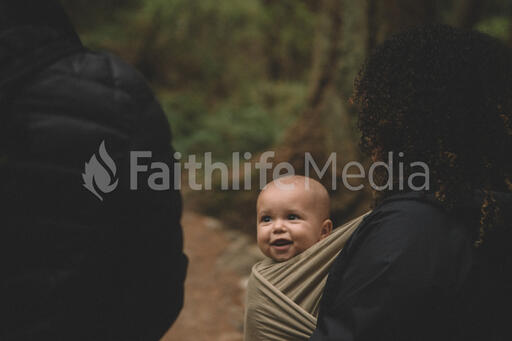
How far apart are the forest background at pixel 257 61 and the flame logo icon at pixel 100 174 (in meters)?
0.87

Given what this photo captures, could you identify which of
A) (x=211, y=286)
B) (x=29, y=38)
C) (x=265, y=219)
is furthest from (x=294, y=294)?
(x=211, y=286)

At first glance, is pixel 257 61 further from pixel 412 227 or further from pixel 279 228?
pixel 412 227

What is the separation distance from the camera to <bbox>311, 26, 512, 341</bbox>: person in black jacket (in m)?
1.03

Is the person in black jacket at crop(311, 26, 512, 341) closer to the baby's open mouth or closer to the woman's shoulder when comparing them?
the woman's shoulder

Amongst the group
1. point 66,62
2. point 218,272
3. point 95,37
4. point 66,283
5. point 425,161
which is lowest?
point 218,272

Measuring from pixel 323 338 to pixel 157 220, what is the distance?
52cm

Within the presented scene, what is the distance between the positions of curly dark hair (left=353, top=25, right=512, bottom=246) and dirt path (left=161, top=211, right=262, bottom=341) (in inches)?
116

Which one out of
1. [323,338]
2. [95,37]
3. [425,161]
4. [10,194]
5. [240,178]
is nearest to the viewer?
[10,194]

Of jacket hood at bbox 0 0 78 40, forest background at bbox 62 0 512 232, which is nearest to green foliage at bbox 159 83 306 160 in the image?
forest background at bbox 62 0 512 232

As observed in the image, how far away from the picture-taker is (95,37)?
8492 mm

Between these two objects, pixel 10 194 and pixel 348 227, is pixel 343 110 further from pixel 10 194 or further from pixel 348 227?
pixel 10 194

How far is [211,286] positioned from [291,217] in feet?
9.85

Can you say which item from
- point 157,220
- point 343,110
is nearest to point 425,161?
point 157,220

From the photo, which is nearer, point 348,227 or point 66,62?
point 66,62
